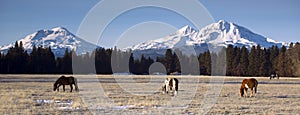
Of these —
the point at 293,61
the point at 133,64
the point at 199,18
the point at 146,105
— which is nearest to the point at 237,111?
the point at 146,105

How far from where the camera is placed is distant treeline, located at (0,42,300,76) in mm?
89688

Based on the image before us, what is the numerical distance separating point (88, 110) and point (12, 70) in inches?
3077

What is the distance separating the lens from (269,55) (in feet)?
308

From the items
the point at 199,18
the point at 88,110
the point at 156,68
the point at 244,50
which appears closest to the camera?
the point at 88,110

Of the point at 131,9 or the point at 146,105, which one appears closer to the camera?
the point at 146,105

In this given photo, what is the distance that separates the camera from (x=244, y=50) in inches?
3728

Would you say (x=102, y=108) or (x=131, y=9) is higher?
(x=131, y=9)

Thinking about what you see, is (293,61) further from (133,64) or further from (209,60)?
(133,64)

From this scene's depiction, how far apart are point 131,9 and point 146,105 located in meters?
15.7

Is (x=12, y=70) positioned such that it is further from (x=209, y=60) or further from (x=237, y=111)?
(x=237, y=111)

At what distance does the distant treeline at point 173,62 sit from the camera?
8969 cm

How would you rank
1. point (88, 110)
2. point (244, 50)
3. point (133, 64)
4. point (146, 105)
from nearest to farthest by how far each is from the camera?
point (88, 110)
point (146, 105)
point (244, 50)
point (133, 64)

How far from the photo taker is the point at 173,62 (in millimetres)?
101375

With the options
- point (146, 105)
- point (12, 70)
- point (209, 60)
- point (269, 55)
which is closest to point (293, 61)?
point (269, 55)
